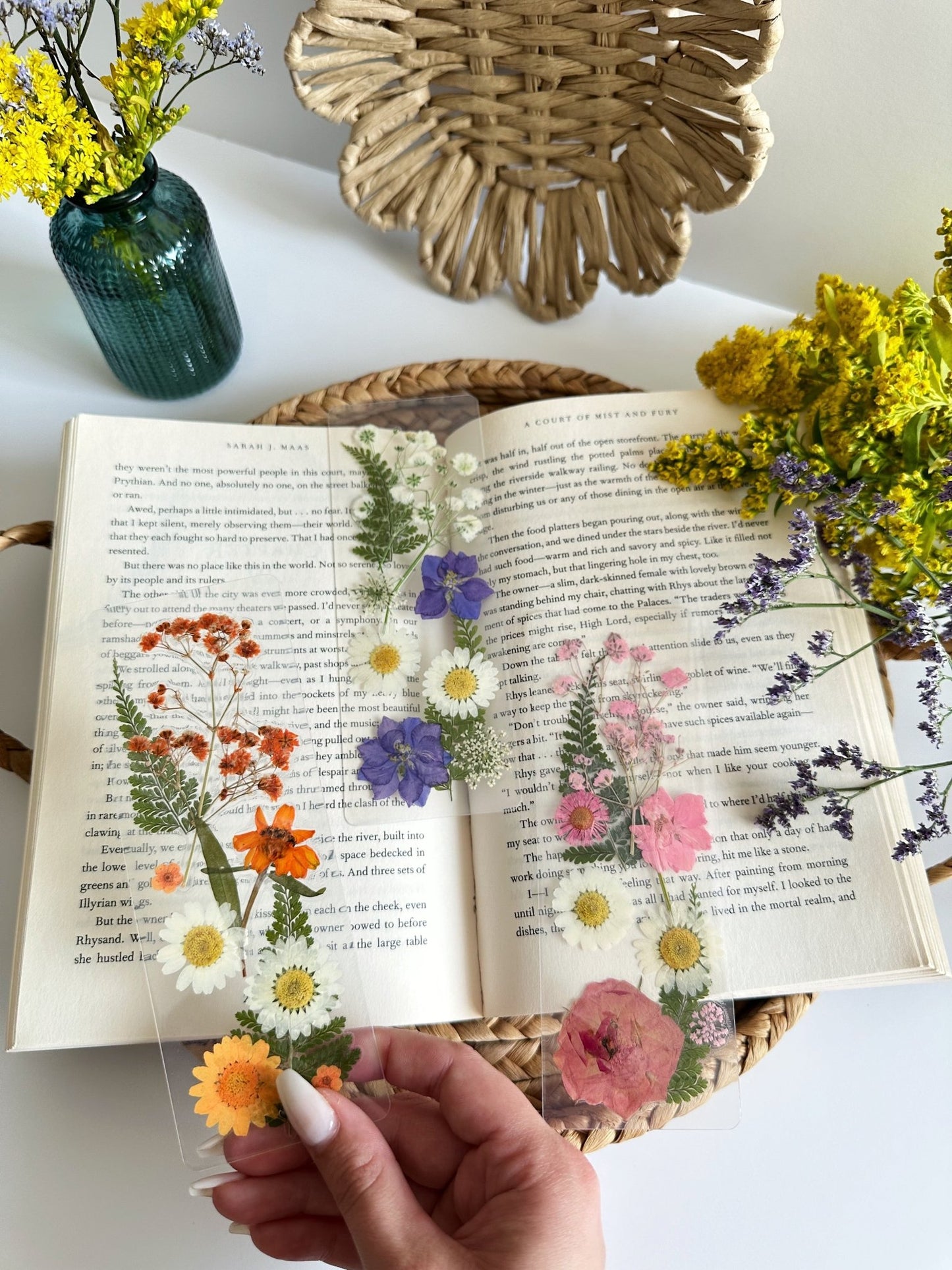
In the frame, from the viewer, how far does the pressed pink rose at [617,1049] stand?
1.85ft

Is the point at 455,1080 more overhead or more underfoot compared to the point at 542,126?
more underfoot

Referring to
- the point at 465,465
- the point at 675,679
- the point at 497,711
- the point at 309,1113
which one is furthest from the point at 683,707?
the point at 309,1113

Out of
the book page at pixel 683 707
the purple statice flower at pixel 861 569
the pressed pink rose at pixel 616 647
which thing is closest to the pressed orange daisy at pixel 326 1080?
the book page at pixel 683 707

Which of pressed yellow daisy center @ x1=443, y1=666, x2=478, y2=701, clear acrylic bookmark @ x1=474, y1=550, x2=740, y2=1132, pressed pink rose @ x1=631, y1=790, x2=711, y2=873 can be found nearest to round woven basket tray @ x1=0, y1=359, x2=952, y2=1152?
Answer: clear acrylic bookmark @ x1=474, y1=550, x2=740, y2=1132

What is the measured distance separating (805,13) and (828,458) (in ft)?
A: 1.04

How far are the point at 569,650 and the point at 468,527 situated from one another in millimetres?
118

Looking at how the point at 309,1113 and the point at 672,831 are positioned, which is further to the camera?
the point at 672,831

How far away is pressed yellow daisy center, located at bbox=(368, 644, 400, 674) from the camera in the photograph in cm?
66

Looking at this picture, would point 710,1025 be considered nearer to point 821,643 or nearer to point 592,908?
point 592,908

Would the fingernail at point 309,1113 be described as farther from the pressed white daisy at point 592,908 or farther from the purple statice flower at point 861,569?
the purple statice flower at point 861,569

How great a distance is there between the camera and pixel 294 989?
1.87ft

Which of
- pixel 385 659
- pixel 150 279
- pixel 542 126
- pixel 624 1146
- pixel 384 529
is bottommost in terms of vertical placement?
pixel 624 1146

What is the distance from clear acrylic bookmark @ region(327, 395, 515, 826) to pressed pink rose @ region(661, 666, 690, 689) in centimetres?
12

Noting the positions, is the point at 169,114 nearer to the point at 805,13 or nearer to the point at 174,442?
the point at 174,442
